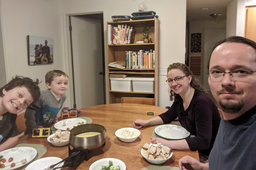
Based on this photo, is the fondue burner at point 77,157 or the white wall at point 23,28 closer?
the fondue burner at point 77,157

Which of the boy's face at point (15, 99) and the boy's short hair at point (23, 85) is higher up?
the boy's short hair at point (23, 85)

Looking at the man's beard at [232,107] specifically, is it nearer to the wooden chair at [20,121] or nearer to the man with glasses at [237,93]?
the man with glasses at [237,93]

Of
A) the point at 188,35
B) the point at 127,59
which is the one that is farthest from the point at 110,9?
the point at 188,35

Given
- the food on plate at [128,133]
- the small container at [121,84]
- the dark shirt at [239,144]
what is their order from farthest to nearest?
the small container at [121,84], the food on plate at [128,133], the dark shirt at [239,144]

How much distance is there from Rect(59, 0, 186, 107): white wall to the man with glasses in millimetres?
2571

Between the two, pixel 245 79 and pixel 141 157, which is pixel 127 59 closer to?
pixel 141 157

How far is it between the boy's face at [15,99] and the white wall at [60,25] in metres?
1.81

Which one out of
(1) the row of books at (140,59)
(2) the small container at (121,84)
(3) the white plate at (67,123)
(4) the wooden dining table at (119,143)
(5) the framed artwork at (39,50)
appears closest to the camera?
(4) the wooden dining table at (119,143)

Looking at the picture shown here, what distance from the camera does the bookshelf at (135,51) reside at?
121 inches

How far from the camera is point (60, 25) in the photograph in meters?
3.67

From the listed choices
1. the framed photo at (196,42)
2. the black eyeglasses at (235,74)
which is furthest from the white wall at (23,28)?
the framed photo at (196,42)

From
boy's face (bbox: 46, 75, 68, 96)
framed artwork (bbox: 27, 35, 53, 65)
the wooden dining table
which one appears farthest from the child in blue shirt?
framed artwork (bbox: 27, 35, 53, 65)

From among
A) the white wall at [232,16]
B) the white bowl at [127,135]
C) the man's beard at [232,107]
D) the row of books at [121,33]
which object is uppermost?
the white wall at [232,16]

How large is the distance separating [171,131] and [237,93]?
3.01ft
